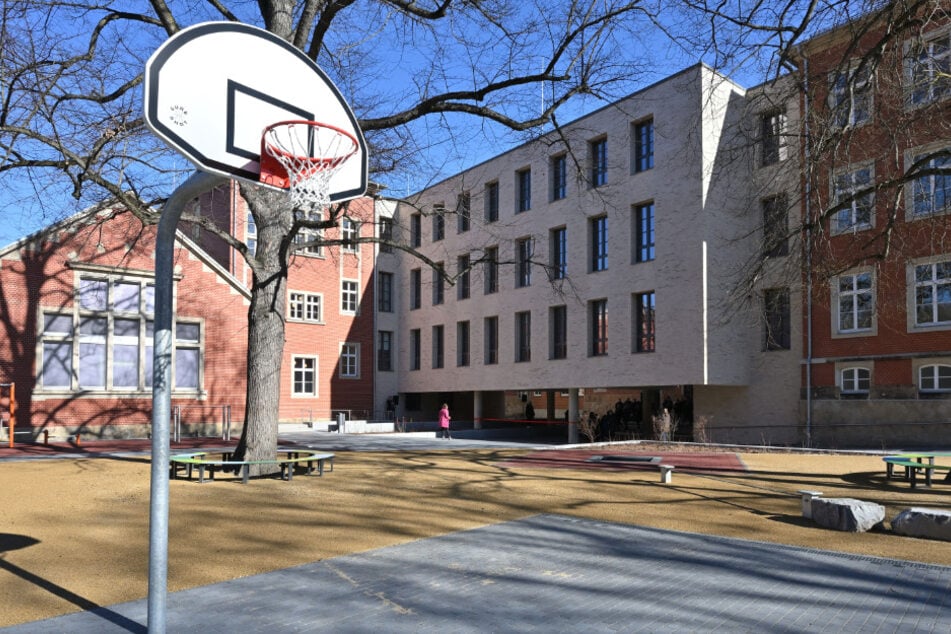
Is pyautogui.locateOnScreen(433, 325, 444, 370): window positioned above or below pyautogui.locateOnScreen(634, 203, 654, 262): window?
below

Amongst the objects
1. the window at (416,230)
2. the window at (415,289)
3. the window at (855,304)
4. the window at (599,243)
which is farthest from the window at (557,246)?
the window at (855,304)

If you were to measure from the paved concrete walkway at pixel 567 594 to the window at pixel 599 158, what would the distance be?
25.4 metres

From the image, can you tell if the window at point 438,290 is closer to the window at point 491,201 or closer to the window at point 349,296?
the window at point 349,296

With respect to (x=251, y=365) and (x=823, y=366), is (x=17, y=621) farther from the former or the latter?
(x=823, y=366)

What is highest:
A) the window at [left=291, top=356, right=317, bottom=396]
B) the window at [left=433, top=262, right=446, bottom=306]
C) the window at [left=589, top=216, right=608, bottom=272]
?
the window at [left=589, top=216, right=608, bottom=272]

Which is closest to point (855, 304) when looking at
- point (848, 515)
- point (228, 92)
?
point (848, 515)

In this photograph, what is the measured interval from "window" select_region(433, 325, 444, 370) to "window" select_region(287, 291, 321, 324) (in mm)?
7117

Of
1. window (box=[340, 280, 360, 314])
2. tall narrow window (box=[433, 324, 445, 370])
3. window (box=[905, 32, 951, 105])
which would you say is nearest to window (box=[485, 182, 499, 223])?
tall narrow window (box=[433, 324, 445, 370])

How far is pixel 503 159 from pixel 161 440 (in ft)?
111

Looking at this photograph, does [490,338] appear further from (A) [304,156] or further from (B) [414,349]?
(A) [304,156]

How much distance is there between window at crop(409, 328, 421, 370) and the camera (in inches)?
1697

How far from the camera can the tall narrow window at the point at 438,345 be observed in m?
41.8

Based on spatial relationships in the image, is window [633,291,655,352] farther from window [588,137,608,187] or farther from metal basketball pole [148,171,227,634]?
metal basketball pole [148,171,227,634]

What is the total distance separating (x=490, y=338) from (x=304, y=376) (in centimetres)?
985
